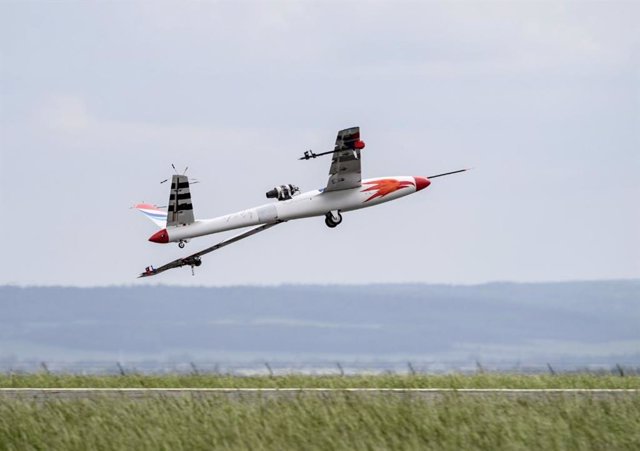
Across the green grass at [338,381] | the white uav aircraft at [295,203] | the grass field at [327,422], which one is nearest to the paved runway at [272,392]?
the grass field at [327,422]

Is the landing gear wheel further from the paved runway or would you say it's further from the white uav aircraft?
the paved runway

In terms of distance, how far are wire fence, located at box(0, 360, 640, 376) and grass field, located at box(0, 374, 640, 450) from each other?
8776 millimetres

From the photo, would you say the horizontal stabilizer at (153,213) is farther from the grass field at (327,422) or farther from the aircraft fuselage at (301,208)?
the grass field at (327,422)

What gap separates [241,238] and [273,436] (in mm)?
14965

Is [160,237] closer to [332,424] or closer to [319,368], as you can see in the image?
[319,368]

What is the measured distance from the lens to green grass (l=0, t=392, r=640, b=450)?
34.2m

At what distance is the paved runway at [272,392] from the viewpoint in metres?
41.9

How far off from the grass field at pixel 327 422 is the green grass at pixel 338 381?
515 centimetres

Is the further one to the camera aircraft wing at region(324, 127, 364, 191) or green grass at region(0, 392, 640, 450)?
aircraft wing at region(324, 127, 364, 191)

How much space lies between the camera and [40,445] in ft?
118

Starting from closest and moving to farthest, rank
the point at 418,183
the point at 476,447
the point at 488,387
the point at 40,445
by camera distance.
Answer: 1. the point at 476,447
2. the point at 40,445
3. the point at 488,387
4. the point at 418,183

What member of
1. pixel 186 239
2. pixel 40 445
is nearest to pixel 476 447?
pixel 40 445

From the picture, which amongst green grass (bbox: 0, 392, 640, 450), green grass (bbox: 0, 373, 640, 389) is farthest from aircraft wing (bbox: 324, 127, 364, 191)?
green grass (bbox: 0, 392, 640, 450)

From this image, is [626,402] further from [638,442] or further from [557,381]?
[557,381]
